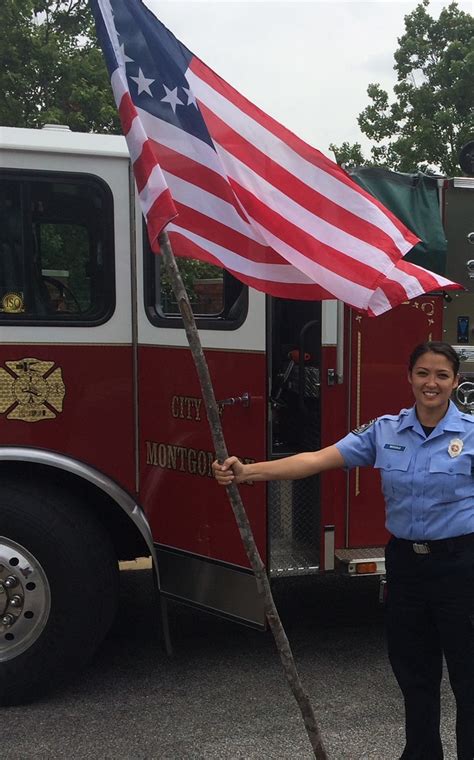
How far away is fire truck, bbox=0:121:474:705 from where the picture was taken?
3.39 meters

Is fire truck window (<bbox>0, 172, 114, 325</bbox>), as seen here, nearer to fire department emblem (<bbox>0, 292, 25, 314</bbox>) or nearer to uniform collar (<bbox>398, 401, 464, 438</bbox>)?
fire department emblem (<bbox>0, 292, 25, 314</bbox>)

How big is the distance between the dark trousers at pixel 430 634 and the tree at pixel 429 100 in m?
11.8

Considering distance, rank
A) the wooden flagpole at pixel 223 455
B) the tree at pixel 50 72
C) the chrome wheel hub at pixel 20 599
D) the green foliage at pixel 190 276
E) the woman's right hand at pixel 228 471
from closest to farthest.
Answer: the wooden flagpole at pixel 223 455 < the woman's right hand at pixel 228 471 < the chrome wheel hub at pixel 20 599 < the green foliage at pixel 190 276 < the tree at pixel 50 72

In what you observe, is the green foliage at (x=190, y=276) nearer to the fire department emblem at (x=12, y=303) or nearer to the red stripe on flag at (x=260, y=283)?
the fire department emblem at (x=12, y=303)

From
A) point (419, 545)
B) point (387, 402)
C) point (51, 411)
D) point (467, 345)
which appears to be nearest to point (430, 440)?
point (419, 545)

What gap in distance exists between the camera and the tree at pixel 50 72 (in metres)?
11.1

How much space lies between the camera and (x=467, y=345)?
12.8 feet

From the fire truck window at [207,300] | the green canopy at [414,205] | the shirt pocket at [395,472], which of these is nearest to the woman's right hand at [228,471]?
the shirt pocket at [395,472]

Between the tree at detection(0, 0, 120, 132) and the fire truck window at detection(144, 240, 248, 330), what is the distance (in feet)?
26.9

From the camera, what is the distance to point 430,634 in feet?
8.57

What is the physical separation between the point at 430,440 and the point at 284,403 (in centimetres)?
155

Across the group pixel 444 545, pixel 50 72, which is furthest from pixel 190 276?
pixel 50 72

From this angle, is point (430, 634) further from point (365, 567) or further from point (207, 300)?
point (207, 300)

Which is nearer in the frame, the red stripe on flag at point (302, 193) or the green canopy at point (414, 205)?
the red stripe on flag at point (302, 193)
